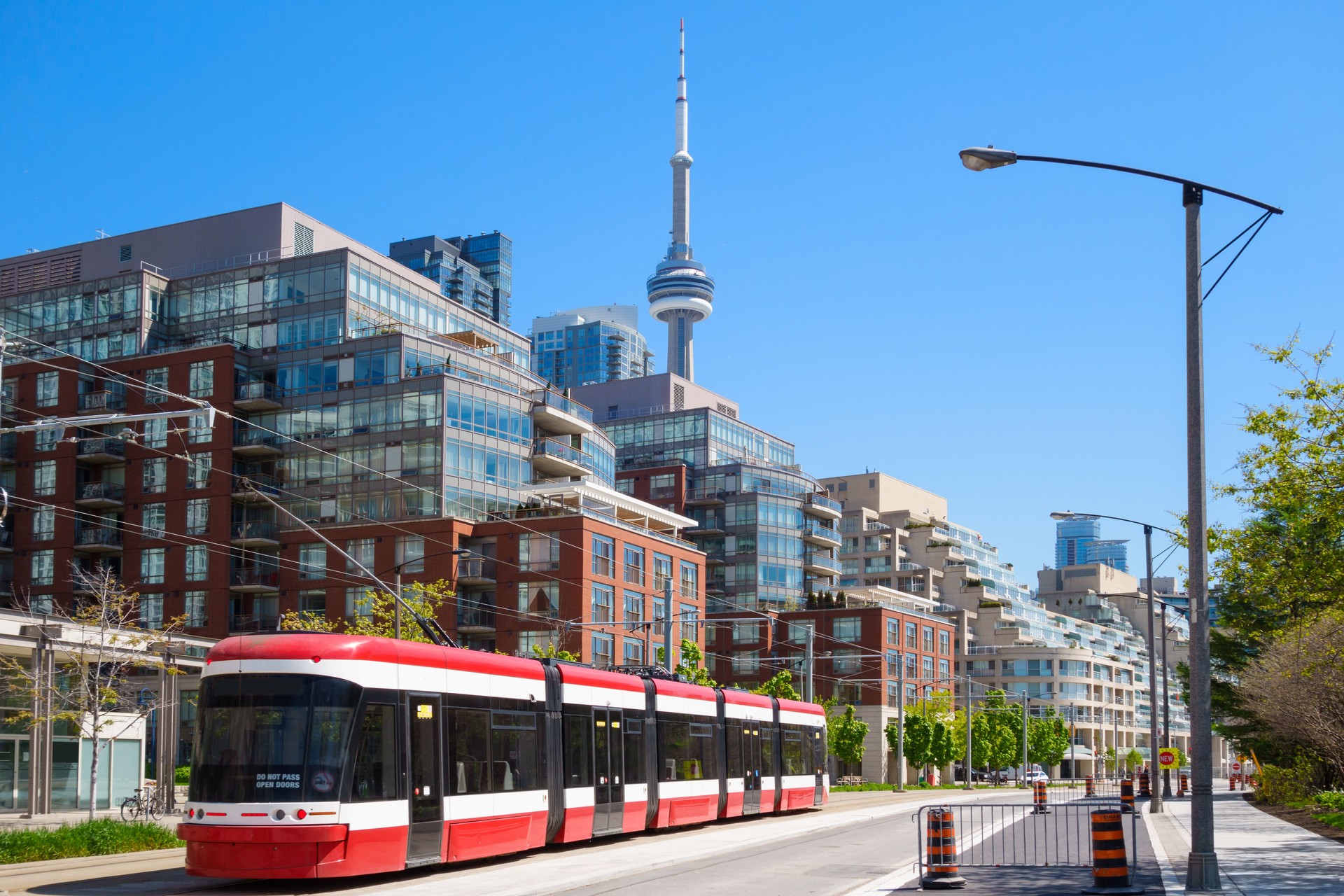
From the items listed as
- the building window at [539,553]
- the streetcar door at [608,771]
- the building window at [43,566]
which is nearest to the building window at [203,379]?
the building window at [43,566]

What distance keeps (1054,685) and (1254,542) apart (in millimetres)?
130619

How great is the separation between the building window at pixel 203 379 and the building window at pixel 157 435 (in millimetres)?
2406

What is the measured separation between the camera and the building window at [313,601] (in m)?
74.7

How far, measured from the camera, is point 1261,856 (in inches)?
992

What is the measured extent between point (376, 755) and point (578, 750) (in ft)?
23.5

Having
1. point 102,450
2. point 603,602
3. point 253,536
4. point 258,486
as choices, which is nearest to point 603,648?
point 603,602

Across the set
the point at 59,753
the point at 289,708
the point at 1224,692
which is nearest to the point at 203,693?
the point at 289,708

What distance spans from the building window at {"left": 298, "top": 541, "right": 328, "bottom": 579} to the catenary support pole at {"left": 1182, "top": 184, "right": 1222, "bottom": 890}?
61.2 meters

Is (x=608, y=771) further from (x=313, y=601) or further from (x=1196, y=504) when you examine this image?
(x=313, y=601)

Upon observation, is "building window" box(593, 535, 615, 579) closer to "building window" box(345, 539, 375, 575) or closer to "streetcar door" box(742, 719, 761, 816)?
"building window" box(345, 539, 375, 575)

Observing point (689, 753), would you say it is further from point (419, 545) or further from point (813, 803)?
point (419, 545)

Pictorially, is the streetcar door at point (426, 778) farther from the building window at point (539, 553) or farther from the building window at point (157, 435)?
the building window at point (157, 435)

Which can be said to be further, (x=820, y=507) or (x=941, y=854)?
(x=820, y=507)

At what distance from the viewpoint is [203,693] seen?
64.6 feet
